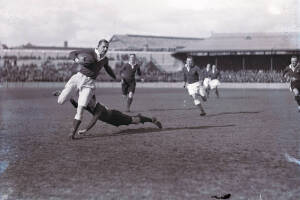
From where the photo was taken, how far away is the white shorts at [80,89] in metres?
8.48

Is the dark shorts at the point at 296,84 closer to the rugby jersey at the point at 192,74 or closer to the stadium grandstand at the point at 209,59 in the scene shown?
the rugby jersey at the point at 192,74

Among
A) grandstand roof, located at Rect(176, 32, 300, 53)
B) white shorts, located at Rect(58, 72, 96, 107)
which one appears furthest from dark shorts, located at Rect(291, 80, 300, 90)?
grandstand roof, located at Rect(176, 32, 300, 53)

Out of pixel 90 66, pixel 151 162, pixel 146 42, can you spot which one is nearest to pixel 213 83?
pixel 90 66

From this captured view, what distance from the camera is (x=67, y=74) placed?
160 feet

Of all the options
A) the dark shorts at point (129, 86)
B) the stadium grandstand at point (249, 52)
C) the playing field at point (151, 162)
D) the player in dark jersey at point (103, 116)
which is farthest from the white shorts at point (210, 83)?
the stadium grandstand at point (249, 52)

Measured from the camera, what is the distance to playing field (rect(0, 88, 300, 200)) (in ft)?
15.4

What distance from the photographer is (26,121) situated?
11.9 m

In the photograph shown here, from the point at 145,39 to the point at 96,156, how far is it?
61393 millimetres

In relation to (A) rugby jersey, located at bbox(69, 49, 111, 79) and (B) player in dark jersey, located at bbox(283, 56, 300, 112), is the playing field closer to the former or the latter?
(A) rugby jersey, located at bbox(69, 49, 111, 79)

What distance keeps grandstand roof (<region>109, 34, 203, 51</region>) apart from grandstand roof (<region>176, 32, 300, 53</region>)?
1310cm

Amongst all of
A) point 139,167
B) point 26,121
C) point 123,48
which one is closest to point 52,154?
point 139,167

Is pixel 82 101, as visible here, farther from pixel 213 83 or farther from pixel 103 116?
pixel 213 83

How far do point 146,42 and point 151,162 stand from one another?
199 ft

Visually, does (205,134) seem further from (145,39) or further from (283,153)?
(145,39)
